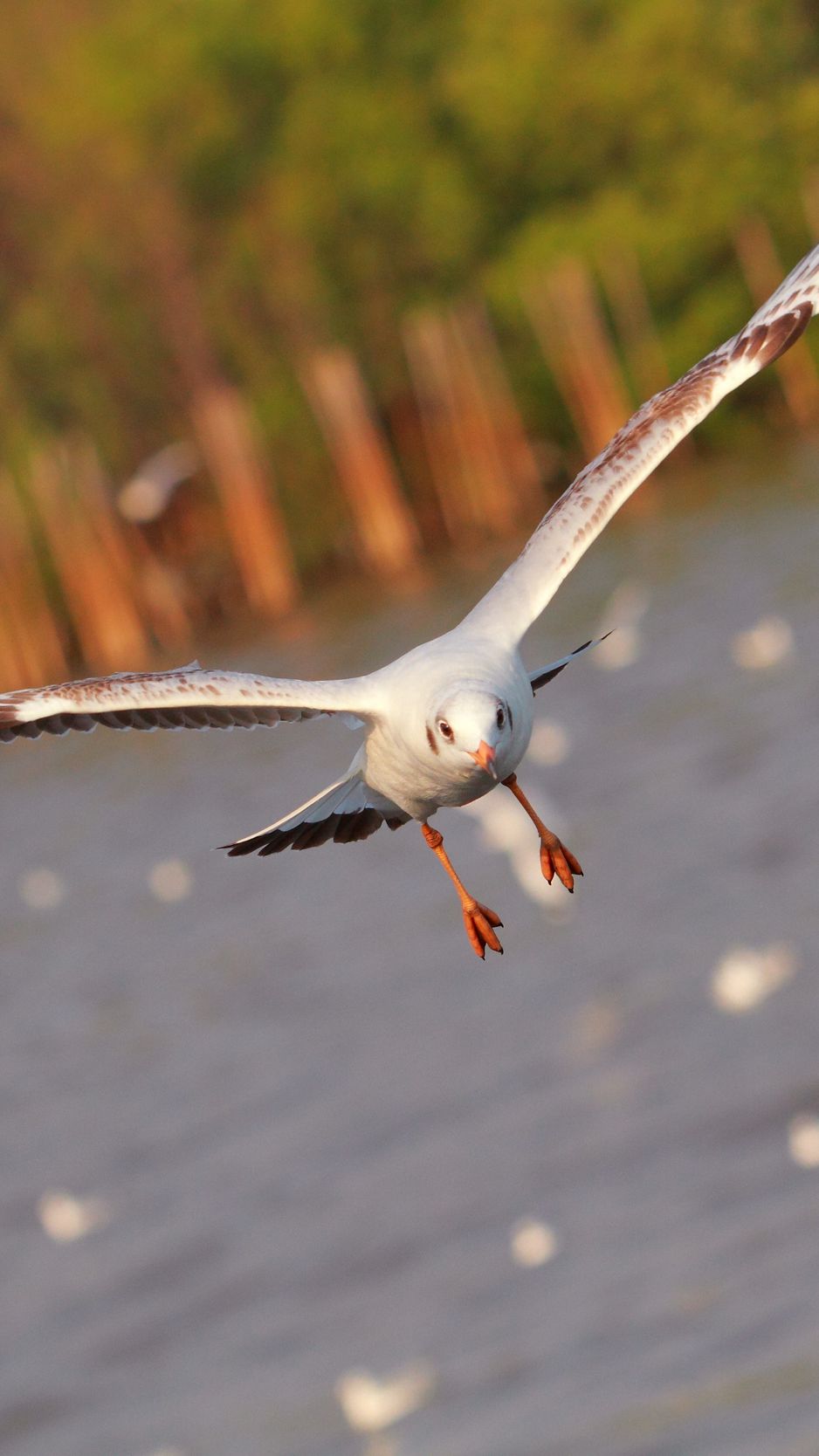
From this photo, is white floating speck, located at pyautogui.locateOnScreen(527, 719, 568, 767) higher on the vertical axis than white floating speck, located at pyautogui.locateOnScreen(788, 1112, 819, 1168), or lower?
higher

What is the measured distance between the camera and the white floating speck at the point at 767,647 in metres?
31.3

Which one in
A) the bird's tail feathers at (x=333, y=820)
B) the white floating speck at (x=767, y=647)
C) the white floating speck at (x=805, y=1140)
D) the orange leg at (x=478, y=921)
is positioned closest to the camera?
the orange leg at (x=478, y=921)

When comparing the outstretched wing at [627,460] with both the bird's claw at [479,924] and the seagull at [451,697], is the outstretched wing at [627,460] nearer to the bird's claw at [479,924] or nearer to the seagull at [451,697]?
the seagull at [451,697]

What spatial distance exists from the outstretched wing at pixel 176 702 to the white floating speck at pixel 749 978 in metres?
16.6

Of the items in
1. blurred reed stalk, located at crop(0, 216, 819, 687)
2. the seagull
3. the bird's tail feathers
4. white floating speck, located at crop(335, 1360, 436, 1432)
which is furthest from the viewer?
blurred reed stalk, located at crop(0, 216, 819, 687)

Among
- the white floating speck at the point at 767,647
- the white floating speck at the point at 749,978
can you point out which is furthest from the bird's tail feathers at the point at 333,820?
the white floating speck at the point at 767,647

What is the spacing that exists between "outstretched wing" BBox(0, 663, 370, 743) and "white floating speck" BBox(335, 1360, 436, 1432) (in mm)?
13059

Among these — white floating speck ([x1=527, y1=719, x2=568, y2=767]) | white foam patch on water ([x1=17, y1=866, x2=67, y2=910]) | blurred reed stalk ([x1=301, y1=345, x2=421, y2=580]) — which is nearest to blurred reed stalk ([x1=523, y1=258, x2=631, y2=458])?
blurred reed stalk ([x1=301, y1=345, x2=421, y2=580])

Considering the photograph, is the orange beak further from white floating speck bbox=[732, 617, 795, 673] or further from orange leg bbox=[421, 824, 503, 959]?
white floating speck bbox=[732, 617, 795, 673]

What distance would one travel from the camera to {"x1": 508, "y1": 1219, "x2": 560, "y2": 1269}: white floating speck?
73.3 feet

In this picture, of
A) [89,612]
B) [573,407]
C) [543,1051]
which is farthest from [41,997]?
[573,407]

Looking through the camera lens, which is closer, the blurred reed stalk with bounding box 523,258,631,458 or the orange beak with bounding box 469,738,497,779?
the orange beak with bounding box 469,738,497,779

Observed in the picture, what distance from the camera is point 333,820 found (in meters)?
8.48

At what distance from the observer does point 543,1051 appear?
2614 centimetres
